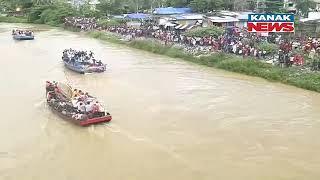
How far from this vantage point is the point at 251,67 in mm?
27344

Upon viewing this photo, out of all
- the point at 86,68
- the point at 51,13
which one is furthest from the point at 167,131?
the point at 51,13

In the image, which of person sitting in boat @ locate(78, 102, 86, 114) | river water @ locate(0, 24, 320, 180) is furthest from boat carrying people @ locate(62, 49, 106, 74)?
person sitting in boat @ locate(78, 102, 86, 114)

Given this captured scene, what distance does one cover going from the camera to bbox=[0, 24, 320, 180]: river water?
48.8 feet

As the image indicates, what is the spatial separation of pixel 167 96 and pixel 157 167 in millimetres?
8280

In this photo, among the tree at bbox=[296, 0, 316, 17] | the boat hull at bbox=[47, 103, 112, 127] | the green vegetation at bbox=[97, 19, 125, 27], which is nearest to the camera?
the boat hull at bbox=[47, 103, 112, 127]

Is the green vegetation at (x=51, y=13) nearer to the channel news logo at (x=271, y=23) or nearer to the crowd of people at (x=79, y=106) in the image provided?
the channel news logo at (x=271, y=23)

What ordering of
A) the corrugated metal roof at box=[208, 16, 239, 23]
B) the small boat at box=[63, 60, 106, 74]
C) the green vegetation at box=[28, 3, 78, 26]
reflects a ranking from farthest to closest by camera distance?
the green vegetation at box=[28, 3, 78, 26]
the corrugated metal roof at box=[208, 16, 239, 23]
the small boat at box=[63, 60, 106, 74]

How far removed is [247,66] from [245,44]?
2.69 m

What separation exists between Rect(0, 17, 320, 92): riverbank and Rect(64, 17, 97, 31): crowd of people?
14.6 m

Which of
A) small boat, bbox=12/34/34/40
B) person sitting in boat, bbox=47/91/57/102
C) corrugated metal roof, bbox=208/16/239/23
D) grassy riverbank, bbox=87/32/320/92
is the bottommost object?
person sitting in boat, bbox=47/91/57/102

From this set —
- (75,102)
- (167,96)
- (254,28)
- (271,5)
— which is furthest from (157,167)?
(271,5)

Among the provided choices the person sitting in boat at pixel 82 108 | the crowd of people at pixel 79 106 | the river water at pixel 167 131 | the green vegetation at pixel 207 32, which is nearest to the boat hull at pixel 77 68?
the river water at pixel 167 131

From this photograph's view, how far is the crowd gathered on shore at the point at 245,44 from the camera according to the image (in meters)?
26.3

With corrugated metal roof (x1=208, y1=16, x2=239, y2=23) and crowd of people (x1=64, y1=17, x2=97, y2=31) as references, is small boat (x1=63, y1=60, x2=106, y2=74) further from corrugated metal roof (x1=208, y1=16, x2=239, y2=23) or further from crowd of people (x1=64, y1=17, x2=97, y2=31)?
crowd of people (x1=64, y1=17, x2=97, y2=31)
